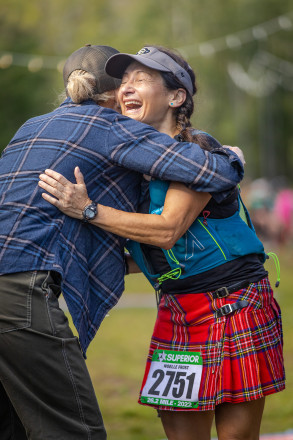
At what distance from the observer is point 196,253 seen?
3145 mm

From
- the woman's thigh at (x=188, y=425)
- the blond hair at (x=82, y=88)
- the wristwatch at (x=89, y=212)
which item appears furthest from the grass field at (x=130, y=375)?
the blond hair at (x=82, y=88)

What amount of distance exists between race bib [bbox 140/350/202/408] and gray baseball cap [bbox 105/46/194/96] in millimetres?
1230

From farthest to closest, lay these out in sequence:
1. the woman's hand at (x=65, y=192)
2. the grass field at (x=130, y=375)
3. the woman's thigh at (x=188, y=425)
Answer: the grass field at (x=130, y=375) → the woman's thigh at (x=188, y=425) → the woman's hand at (x=65, y=192)

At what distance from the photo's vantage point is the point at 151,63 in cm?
314

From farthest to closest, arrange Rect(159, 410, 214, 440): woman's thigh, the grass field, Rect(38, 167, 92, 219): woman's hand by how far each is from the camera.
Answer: the grass field → Rect(159, 410, 214, 440): woman's thigh → Rect(38, 167, 92, 219): woman's hand

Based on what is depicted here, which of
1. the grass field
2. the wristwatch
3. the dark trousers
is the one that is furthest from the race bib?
the grass field

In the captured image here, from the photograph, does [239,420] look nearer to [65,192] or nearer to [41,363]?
[41,363]

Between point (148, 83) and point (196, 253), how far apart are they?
2.61ft

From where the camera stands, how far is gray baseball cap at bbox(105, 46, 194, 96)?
3115 mm

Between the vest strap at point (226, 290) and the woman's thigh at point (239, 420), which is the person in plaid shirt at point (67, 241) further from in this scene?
the woman's thigh at point (239, 420)

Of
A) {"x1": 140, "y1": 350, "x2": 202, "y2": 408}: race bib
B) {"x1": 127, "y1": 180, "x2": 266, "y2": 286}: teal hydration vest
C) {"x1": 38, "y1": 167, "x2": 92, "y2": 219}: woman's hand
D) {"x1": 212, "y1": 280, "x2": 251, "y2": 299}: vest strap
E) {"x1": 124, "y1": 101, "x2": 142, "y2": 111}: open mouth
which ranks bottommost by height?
{"x1": 140, "y1": 350, "x2": 202, "y2": 408}: race bib

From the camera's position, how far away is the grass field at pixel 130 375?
5.31 metres

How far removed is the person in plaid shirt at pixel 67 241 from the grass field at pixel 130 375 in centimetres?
239

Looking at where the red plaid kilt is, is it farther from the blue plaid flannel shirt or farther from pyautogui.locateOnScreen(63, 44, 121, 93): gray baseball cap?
pyautogui.locateOnScreen(63, 44, 121, 93): gray baseball cap
